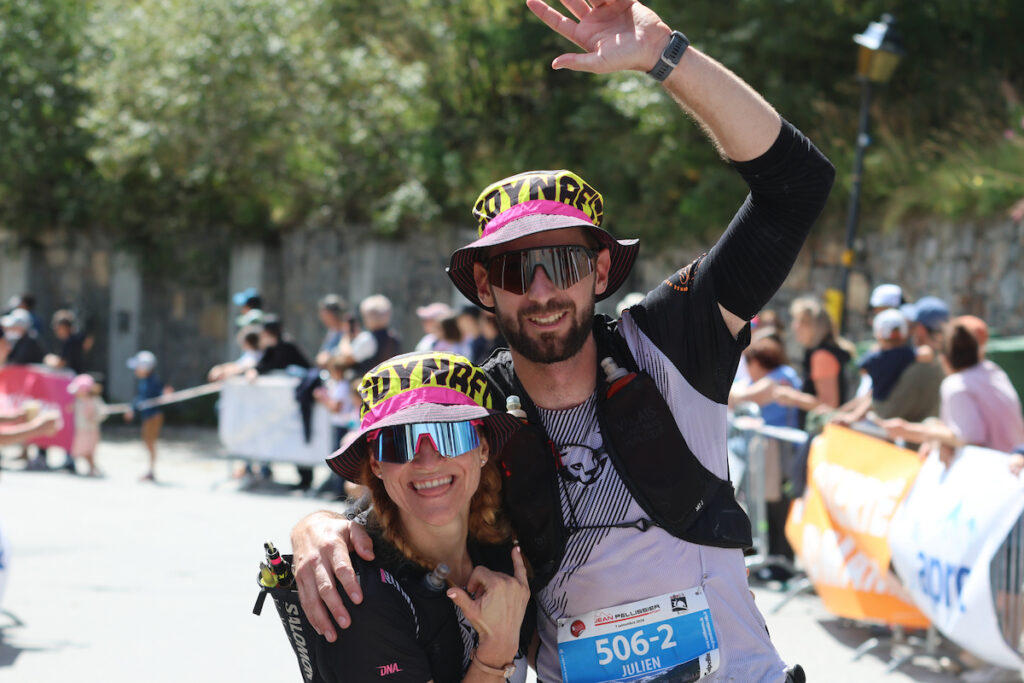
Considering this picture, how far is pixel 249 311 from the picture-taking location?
45.2 feet

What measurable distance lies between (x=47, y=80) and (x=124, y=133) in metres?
4.50

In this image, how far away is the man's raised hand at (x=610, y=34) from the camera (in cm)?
221

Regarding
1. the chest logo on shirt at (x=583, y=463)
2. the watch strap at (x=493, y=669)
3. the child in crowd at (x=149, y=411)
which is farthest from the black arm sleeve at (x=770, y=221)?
the child in crowd at (x=149, y=411)

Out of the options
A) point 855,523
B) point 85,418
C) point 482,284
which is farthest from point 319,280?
point 482,284

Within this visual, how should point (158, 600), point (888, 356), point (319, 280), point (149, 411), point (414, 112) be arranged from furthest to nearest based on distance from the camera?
point (319, 280)
point (414, 112)
point (149, 411)
point (888, 356)
point (158, 600)

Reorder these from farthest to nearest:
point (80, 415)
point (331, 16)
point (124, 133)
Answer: point (124, 133), point (331, 16), point (80, 415)

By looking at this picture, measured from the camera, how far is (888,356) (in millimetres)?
7648

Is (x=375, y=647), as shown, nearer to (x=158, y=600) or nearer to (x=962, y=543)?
(x=962, y=543)

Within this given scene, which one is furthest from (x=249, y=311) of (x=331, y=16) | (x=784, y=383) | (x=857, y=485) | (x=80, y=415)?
(x=857, y=485)

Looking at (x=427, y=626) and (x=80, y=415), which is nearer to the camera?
(x=427, y=626)

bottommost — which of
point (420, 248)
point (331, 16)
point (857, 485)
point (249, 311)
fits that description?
point (857, 485)

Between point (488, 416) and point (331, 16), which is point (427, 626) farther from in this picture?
point (331, 16)

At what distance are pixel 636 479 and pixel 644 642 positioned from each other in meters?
0.35

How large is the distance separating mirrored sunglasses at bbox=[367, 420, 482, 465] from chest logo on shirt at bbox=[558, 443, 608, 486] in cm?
20
